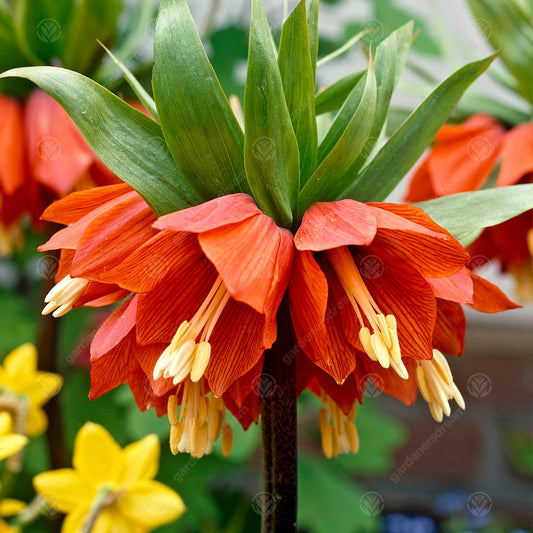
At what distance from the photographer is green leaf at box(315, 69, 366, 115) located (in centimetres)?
40

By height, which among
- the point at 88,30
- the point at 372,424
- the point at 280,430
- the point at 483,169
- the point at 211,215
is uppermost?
the point at 88,30

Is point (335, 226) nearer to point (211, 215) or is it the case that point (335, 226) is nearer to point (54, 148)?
point (211, 215)

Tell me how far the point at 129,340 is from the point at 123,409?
843mm

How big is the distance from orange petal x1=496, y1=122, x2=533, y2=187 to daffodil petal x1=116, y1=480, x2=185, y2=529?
0.39 m

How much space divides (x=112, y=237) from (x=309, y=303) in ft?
0.33

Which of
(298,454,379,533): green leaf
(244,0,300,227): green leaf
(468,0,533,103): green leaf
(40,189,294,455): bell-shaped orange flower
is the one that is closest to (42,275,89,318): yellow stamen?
(40,189,294,455): bell-shaped orange flower

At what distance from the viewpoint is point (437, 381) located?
1.25 feet

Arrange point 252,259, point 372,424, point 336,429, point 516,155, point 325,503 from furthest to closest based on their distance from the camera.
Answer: point 372,424, point 325,503, point 516,155, point 336,429, point 252,259

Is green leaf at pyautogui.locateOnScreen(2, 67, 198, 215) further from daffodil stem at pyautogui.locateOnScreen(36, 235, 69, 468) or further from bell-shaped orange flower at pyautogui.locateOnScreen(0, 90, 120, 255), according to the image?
daffodil stem at pyautogui.locateOnScreen(36, 235, 69, 468)

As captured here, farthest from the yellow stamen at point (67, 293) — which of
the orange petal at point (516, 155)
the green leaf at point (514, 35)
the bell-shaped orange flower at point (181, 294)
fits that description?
the green leaf at point (514, 35)

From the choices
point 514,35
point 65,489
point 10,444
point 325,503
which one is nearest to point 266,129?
point 10,444

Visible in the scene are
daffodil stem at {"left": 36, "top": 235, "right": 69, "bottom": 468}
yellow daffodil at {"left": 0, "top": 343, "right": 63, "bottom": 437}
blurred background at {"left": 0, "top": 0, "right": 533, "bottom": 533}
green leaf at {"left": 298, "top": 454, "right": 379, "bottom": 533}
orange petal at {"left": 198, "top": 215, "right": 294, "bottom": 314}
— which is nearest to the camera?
orange petal at {"left": 198, "top": 215, "right": 294, "bottom": 314}

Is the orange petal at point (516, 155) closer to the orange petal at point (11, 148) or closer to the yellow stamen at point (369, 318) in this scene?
the yellow stamen at point (369, 318)

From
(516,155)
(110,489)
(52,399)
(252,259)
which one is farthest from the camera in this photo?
(52,399)
